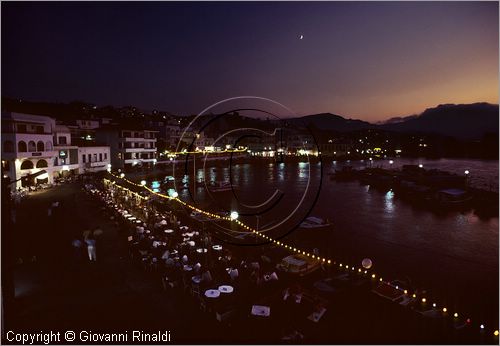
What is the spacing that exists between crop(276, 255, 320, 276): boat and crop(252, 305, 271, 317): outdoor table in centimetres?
655

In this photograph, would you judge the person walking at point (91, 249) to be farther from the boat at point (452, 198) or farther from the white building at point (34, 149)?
the boat at point (452, 198)

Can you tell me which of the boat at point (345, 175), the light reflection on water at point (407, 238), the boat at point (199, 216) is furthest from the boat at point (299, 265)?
the boat at point (345, 175)

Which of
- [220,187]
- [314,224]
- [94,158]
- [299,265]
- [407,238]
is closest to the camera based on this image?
[299,265]

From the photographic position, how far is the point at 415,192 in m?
54.2

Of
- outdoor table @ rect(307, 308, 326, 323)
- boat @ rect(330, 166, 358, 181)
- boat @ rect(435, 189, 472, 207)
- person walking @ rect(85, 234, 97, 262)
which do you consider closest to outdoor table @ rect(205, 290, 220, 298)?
outdoor table @ rect(307, 308, 326, 323)

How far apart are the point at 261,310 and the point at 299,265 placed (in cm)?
700

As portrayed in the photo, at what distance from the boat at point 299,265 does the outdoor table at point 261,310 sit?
21.5 ft

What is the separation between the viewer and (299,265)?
19.8 m

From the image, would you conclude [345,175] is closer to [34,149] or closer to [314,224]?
[314,224]

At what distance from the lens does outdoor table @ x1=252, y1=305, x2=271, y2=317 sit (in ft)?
43.3

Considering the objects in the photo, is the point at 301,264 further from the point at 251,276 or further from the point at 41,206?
the point at 41,206

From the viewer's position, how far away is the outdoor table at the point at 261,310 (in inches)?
520

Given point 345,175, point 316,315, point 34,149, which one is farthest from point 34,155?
point 345,175

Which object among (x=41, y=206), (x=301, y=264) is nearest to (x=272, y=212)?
(x=301, y=264)
